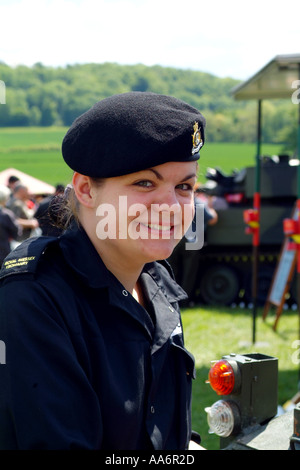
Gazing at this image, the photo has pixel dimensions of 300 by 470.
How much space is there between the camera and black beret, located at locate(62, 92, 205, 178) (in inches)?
56.9

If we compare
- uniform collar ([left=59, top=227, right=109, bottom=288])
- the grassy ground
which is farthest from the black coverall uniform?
the grassy ground

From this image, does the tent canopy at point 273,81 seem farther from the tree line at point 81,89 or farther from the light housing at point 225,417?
the light housing at point 225,417

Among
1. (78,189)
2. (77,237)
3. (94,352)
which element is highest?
(78,189)

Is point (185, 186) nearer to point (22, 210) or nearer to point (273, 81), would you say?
point (273, 81)

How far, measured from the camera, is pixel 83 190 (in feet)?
5.14

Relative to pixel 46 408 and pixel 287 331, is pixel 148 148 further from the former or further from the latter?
pixel 287 331

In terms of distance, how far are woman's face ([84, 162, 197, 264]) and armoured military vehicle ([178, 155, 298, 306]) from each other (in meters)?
9.64

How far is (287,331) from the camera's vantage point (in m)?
9.05

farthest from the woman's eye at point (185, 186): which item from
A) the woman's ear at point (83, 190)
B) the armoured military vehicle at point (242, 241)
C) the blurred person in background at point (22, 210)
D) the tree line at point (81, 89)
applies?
the armoured military vehicle at point (242, 241)

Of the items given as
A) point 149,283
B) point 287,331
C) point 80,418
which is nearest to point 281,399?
point 287,331

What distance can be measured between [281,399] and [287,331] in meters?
3.10

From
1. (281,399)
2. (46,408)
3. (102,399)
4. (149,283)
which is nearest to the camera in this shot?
(46,408)

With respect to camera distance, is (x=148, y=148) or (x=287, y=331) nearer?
(x=148, y=148)

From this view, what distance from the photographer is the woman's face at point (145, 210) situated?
58.2 inches
